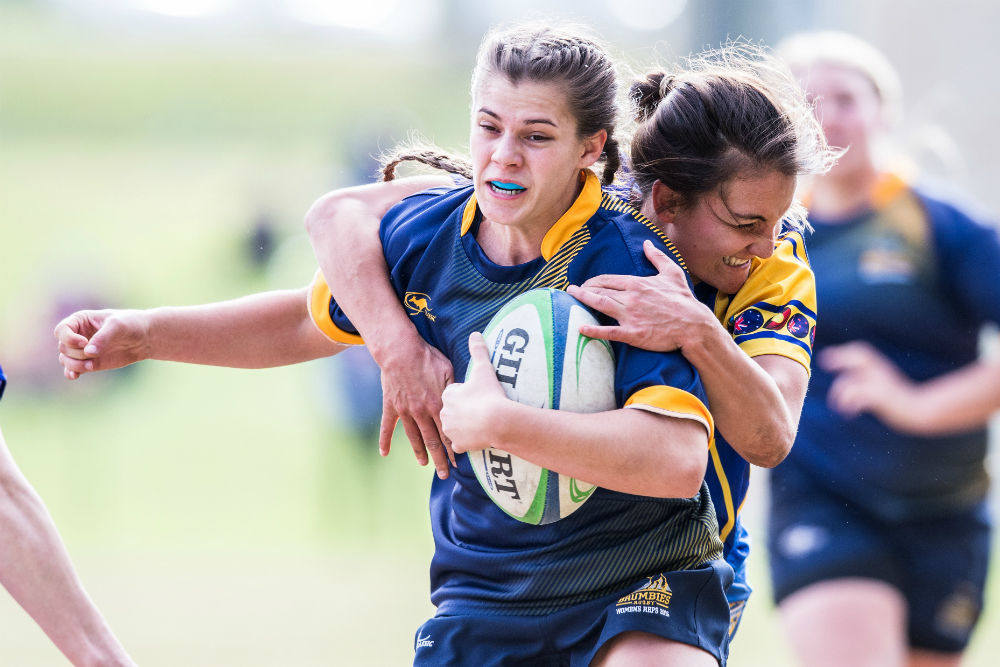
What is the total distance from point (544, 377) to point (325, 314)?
0.79 metres

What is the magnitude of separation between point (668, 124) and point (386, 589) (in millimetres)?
4529

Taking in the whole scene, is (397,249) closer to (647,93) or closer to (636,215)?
(636,215)

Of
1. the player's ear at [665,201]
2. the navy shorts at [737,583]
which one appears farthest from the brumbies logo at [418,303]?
the navy shorts at [737,583]

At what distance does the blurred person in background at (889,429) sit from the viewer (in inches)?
129

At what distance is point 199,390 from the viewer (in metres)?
13.6

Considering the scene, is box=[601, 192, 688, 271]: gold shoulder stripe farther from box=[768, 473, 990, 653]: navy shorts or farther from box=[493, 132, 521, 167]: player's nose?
box=[768, 473, 990, 653]: navy shorts

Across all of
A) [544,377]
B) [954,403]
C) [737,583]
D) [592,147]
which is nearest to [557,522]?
[544,377]

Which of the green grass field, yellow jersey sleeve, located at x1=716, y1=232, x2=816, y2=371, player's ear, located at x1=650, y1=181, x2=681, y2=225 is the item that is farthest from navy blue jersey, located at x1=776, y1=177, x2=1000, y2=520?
the green grass field

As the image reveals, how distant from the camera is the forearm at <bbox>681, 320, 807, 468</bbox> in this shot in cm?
173

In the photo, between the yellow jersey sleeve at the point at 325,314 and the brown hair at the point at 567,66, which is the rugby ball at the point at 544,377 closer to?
the brown hair at the point at 567,66

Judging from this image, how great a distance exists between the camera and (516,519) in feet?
6.25

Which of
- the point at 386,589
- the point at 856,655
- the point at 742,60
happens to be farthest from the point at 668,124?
the point at 386,589

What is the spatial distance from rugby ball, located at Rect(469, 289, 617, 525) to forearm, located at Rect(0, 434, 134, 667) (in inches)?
48.6

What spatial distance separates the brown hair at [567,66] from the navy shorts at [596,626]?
0.89 meters
